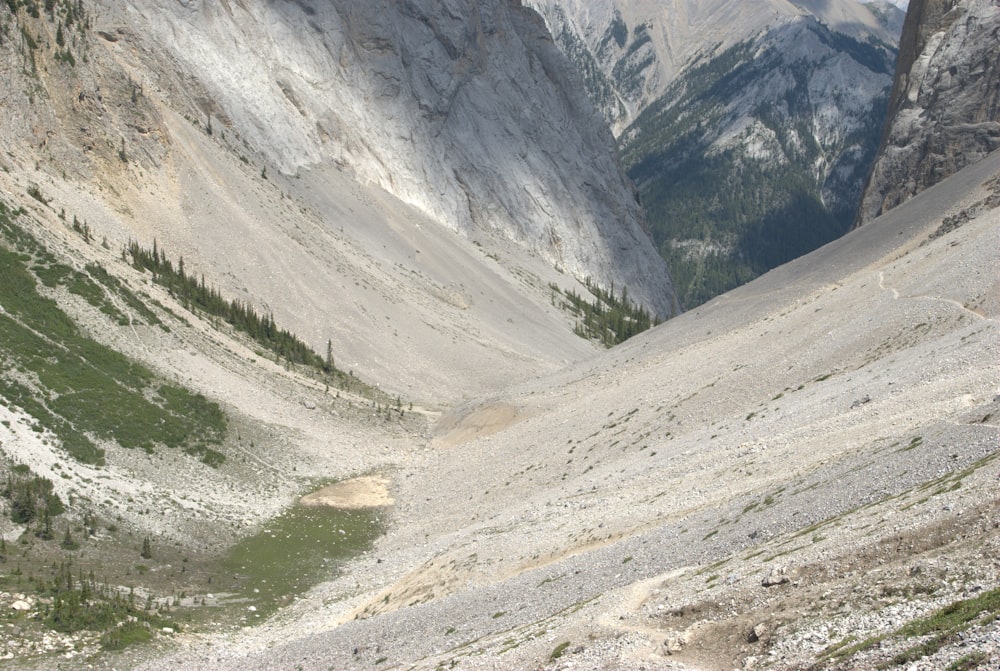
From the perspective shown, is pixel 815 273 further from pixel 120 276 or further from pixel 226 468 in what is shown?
pixel 120 276

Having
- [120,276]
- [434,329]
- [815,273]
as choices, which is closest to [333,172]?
[434,329]

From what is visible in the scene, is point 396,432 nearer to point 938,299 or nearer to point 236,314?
point 236,314

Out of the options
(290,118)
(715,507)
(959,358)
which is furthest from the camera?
(290,118)

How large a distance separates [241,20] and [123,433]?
209 feet

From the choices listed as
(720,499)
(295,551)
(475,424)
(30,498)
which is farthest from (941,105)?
(30,498)

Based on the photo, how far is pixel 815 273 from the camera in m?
56.6

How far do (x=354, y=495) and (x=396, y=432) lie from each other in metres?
11.2

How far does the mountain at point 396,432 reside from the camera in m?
18.5

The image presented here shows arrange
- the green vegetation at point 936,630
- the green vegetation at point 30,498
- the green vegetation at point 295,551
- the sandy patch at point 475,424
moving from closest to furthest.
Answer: the green vegetation at point 936,630
the green vegetation at point 30,498
the green vegetation at point 295,551
the sandy patch at point 475,424

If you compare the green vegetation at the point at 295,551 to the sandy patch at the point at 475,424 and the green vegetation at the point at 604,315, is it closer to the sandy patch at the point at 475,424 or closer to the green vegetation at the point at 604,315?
the sandy patch at the point at 475,424

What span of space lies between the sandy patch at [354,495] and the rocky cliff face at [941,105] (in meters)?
60.3

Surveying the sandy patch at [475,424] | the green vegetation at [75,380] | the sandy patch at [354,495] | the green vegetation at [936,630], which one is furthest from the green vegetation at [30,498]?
the green vegetation at [936,630]

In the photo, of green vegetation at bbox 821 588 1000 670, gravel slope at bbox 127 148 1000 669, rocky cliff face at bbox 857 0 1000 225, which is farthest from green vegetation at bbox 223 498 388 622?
rocky cliff face at bbox 857 0 1000 225

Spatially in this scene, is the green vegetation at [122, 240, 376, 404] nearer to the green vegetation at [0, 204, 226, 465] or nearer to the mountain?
the mountain
